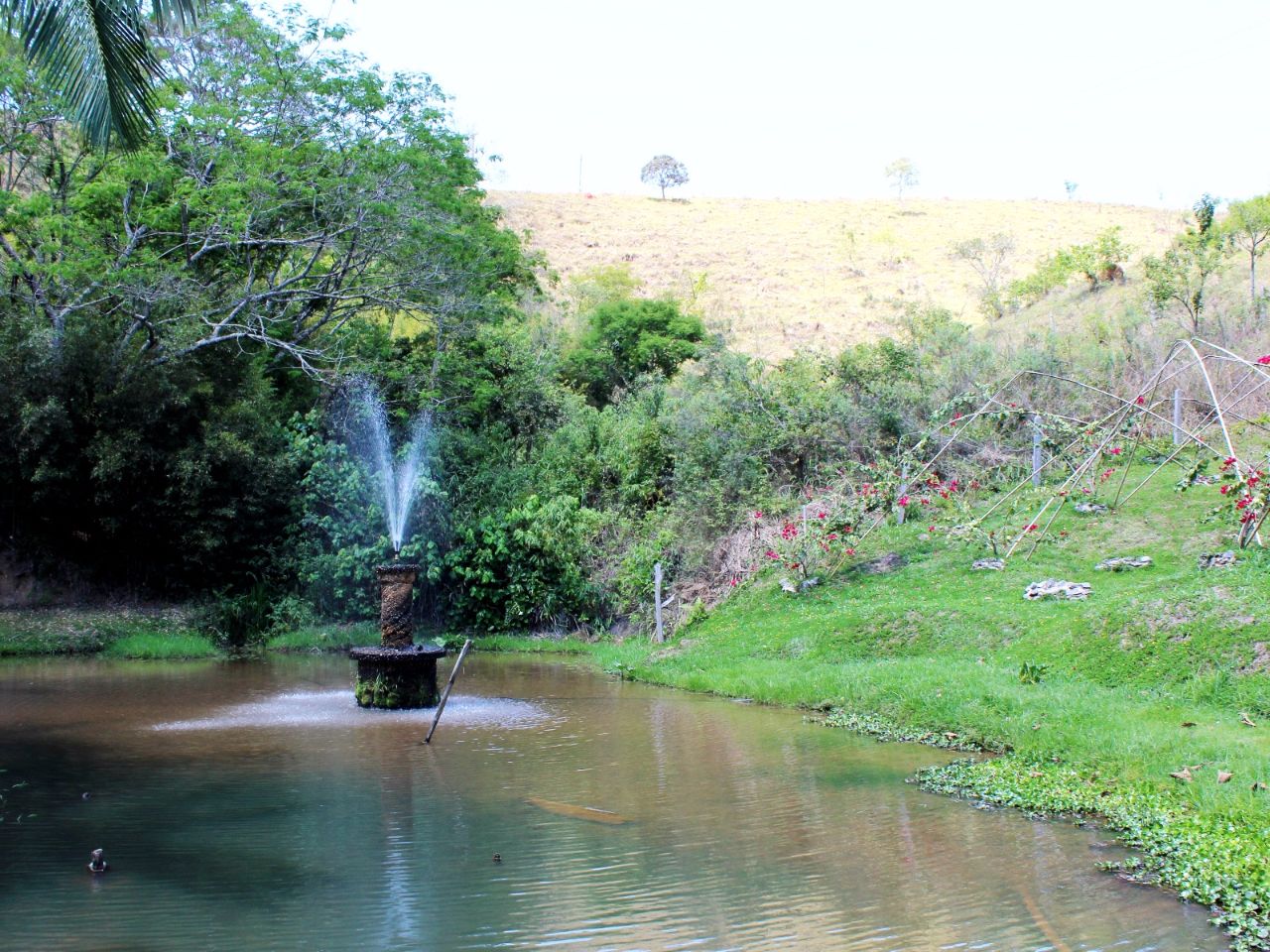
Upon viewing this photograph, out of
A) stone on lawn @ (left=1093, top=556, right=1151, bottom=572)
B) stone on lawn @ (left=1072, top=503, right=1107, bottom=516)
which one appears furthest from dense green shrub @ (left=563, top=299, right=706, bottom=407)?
stone on lawn @ (left=1093, top=556, right=1151, bottom=572)

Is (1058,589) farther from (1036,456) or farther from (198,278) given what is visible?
(198,278)

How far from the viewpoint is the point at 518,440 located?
99.5ft

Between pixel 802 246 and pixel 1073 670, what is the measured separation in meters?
57.7

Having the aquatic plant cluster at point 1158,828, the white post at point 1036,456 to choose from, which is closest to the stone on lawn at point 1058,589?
the white post at point 1036,456

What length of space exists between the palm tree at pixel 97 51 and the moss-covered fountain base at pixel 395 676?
770 centimetres

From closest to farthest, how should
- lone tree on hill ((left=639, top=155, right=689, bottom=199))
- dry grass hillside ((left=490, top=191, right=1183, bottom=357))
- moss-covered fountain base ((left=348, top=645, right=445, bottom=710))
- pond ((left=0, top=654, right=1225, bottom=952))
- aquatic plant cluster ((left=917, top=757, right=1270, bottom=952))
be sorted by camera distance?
pond ((left=0, top=654, right=1225, bottom=952)), aquatic plant cluster ((left=917, top=757, right=1270, bottom=952)), moss-covered fountain base ((left=348, top=645, right=445, bottom=710)), dry grass hillside ((left=490, top=191, right=1183, bottom=357)), lone tree on hill ((left=639, top=155, right=689, bottom=199))

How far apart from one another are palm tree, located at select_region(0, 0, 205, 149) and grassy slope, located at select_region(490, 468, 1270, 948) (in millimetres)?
10831

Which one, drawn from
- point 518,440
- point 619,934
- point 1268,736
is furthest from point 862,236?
point 619,934

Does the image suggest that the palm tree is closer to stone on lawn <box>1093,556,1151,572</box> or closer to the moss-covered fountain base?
the moss-covered fountain base

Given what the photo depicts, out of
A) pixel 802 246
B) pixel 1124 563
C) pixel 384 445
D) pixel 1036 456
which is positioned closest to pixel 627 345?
pixel 384 445

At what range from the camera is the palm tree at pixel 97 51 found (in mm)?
10641

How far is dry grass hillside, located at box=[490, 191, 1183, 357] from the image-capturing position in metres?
57.4

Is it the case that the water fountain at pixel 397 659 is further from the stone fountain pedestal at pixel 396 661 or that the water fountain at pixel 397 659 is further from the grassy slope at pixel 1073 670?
the grassy slope at pixel 1073 670

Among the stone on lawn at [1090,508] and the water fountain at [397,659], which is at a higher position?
the stone on lawn at [1090,508]
